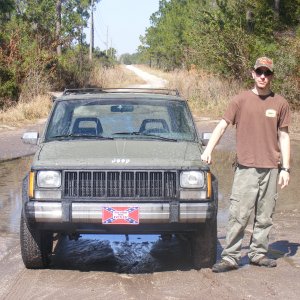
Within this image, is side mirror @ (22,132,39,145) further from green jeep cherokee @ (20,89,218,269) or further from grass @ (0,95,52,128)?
grass @ (0,95,52,128)

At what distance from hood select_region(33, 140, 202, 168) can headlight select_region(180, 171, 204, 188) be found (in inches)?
→ 3.1

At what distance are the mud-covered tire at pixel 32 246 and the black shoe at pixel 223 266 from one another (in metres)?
1.60

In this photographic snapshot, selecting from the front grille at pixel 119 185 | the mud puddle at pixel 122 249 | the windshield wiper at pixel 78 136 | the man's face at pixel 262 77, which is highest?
the man's face at pixel 262 77

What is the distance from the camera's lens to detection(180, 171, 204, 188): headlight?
17.8 ft

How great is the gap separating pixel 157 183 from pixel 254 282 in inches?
48.4

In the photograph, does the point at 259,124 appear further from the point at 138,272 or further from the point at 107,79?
the point at 107,79

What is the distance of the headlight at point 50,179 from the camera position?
541cm

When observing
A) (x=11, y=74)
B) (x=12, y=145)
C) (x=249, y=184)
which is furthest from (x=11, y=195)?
(x=11, y=74)

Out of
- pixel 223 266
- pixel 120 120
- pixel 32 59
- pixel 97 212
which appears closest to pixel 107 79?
pixel 32 59

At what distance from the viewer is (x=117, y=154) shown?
5.61 m

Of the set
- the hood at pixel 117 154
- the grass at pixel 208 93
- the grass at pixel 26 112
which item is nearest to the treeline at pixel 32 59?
the grass at pixel 26 112

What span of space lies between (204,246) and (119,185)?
1.03 meters

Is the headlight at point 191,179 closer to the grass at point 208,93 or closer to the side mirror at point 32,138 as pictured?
the side mirror at point 32,138

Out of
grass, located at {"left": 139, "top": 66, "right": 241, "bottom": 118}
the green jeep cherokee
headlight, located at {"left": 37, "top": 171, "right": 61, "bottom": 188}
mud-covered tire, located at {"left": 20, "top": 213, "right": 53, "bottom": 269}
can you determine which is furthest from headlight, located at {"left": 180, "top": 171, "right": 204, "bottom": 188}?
grass, located at {"left": 139, "top": 66, "right": 241, "bottom": 118}
